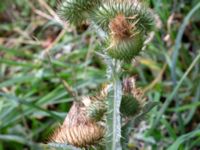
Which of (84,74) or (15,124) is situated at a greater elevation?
(84,74)

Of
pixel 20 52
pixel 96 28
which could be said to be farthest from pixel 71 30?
pixel 96 28

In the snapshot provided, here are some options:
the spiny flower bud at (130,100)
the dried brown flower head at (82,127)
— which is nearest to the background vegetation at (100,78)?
the spiny flower bud at (130,100)

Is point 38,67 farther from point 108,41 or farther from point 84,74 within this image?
point 108,41

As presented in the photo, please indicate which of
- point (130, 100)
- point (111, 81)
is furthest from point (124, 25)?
point (130, 100)

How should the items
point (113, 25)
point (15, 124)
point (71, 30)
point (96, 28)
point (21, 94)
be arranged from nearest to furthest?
point (113, 25) → point (96, 28) → point (15, 124) → point (21, 94) → point (71, 30)

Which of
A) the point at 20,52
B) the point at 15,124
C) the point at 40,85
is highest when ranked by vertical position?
the point at 20,52

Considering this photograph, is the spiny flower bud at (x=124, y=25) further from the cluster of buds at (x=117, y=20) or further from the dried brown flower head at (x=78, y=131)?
the dried brown flower head at (x=78, y=131)

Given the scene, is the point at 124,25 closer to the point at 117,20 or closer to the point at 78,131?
the point at 117,20

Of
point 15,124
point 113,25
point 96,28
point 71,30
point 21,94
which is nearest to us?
point 113,25

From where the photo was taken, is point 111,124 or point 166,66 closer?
point 111,124
